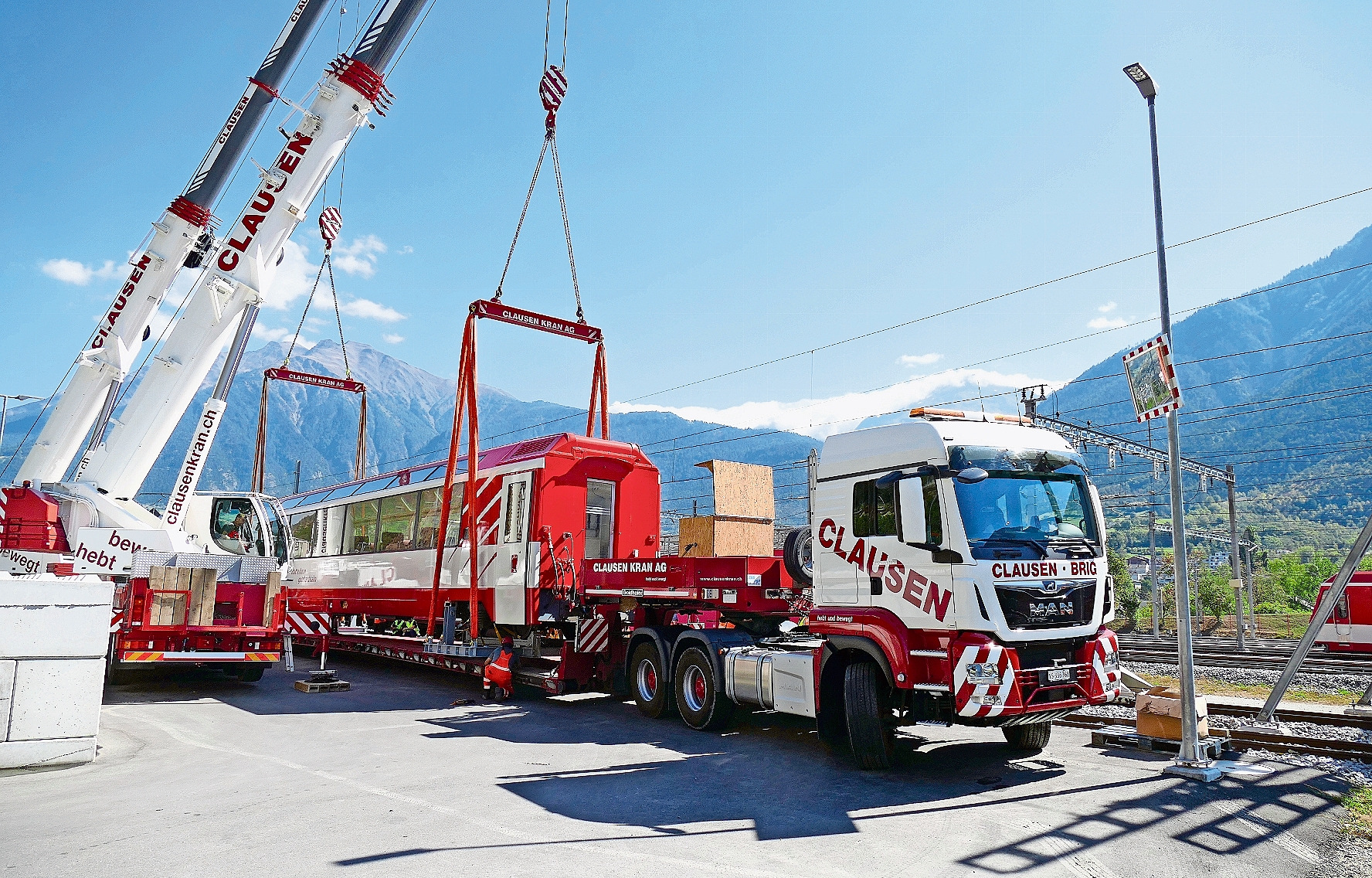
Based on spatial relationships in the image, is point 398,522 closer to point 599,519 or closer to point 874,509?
point 599,519

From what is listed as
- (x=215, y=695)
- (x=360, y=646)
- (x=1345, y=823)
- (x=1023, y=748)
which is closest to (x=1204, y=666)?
(x=1023, y=748)

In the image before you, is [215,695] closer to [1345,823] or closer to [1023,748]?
Result: [1023,748]

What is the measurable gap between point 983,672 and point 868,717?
4.17ft

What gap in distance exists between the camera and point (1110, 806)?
22.9 feet

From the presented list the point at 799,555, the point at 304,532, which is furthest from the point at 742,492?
the point at 304,532

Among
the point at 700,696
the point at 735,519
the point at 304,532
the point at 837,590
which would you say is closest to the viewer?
the point at 837,590

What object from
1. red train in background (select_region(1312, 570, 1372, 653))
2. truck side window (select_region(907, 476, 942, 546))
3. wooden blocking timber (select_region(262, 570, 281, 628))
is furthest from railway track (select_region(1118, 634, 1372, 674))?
wooden blocking timber (select_region(262, 570, 281, 628))

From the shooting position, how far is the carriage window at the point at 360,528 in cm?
1750

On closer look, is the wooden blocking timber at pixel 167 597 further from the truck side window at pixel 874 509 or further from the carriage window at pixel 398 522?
the truck side window at pixel 874 509

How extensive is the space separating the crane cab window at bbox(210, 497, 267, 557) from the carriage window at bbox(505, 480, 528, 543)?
4.62 m

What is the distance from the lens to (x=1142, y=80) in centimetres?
909

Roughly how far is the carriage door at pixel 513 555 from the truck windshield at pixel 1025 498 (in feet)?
23.5

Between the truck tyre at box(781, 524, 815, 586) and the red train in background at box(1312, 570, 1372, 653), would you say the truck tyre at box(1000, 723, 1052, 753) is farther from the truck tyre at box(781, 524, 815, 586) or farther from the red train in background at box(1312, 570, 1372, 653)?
the red train in background at box(1312, 570, 1372, 653)

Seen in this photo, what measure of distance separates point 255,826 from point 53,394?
11.4 meters
